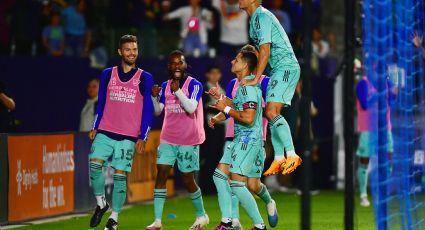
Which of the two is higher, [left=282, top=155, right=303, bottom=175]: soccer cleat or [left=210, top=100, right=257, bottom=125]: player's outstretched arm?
[left=210, top=100, right=257, bottom=125]: player's outstretched arm

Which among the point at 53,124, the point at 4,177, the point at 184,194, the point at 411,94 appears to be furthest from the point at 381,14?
the point at 53,124

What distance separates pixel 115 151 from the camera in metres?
12.8

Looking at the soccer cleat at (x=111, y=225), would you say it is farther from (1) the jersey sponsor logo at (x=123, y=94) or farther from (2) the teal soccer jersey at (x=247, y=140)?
(2) the teal soccer jersey at (x=247, y=140)

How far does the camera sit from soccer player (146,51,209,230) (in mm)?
13094

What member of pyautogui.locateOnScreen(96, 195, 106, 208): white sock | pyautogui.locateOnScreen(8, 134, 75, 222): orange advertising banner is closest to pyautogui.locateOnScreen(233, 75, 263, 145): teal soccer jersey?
pyautogui.locateOnScreen(96, 195, 106, 208): white sock

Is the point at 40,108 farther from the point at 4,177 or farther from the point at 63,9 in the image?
the point at 4,177

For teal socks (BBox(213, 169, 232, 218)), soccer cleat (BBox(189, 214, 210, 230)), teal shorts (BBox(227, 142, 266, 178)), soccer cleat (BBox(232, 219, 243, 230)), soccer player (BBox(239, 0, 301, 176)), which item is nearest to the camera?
teal shorts (BBox(227, 142, 266, 178))

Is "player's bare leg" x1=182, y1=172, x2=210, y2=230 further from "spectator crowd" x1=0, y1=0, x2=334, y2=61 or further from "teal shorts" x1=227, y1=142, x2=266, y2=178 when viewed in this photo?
"spectator crowd" x1=0, y1=0, x2=334, y2=61

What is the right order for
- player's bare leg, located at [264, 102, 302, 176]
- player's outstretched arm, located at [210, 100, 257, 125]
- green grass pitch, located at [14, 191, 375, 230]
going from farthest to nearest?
1. green grass pitch, located at [14, 191, 375, 230]
2. player's bare leg, located at [264, 102, 302, 176]
3. player's outstretched arm, located at [210, 100, 257, 125]

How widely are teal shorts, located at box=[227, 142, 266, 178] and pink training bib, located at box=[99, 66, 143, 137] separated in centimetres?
163

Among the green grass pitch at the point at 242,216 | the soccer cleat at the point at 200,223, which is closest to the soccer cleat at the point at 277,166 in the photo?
the soccer cleat at the point at 200,223

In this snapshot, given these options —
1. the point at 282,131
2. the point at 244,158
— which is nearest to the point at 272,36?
the point at 282,131

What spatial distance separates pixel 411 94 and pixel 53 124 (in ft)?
32.8

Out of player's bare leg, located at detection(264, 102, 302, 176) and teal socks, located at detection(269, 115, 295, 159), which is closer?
player's bare leg, located at detection(264, 102, 302, 176)
